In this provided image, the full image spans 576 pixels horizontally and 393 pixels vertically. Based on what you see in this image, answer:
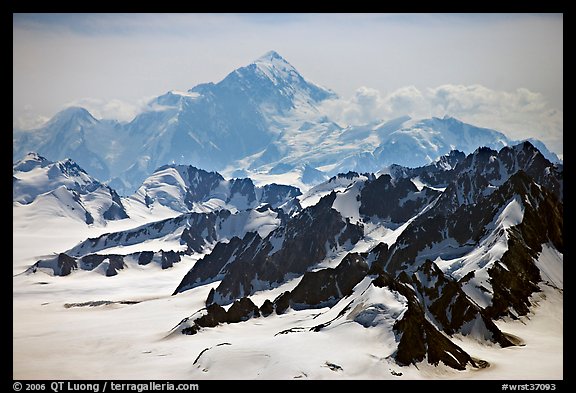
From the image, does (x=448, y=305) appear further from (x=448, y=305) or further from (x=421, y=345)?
(x=421, y=345)

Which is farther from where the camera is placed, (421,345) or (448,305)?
(448,305)

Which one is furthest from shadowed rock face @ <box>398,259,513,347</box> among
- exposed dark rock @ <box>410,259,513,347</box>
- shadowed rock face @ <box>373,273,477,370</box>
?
shadowed rock face @ <box>373,273,477,370</box>

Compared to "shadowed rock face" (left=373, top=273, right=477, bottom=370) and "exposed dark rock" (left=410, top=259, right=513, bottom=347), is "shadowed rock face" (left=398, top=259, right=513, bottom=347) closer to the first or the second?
"exposed dark rock" (left=410, top=259, right=513, bottom=347)

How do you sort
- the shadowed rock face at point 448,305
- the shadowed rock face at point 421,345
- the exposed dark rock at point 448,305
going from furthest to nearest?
1. the exposed dark rock at point 448,305
2. the shadowed rock face at point 448,305
3. the shadowed rock face at point 421,345

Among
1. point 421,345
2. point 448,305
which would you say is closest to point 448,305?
point 448,305

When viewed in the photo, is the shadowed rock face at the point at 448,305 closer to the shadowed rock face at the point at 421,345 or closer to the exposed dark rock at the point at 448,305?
the exposed dark rock at the point at 448,305

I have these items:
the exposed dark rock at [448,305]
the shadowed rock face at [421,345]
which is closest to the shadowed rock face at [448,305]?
the exposed dark rock at [448,305]

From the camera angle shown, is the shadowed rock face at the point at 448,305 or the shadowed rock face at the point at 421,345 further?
the shadowed rock face at the point at 448,305

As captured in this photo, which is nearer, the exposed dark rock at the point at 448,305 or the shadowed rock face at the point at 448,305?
the shadowed rock face at the point at 448,305

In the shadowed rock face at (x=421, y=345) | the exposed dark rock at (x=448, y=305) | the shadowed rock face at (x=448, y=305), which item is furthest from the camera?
the exposed dark rock at (x=448, y=305)
